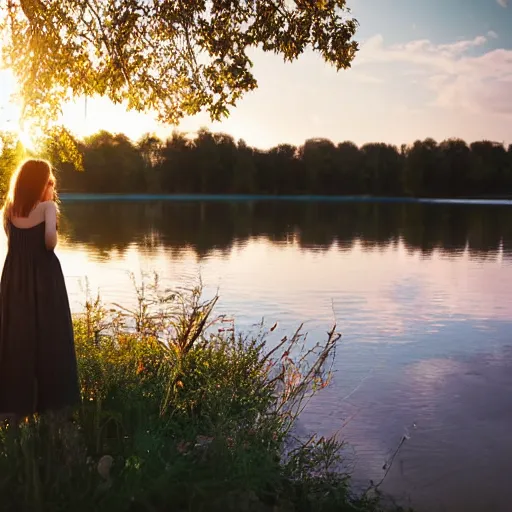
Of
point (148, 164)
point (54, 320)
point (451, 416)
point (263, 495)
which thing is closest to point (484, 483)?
point (451, 416)

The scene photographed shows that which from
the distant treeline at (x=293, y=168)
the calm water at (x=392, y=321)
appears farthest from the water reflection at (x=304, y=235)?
the distant treeline at (x=293, y=168)

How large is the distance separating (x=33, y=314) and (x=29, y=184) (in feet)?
3.94

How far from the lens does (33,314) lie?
24.6 feet

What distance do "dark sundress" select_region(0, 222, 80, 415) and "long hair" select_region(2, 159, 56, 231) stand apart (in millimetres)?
202

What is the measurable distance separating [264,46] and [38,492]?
7598mm

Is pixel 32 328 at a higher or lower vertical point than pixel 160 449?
higher

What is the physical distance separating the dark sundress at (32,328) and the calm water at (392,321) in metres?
3.83

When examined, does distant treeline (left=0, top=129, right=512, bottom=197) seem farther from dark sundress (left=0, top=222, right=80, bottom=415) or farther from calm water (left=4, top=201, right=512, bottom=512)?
dark sundress (left=0, top=222, right=80, bottom=415)

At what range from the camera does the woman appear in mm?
7402

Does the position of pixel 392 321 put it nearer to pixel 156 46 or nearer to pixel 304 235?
pixel 156 46

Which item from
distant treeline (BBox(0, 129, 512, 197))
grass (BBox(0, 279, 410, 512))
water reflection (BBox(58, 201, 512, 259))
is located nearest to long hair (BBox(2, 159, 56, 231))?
grass (BBox(0, 279, 410, 512))

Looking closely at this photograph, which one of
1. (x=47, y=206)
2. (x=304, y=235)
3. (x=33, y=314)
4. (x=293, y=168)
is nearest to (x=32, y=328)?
(x=33, y=314)

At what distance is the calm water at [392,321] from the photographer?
10.2 metres

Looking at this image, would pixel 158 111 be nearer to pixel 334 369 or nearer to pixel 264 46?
pixel 264 46
